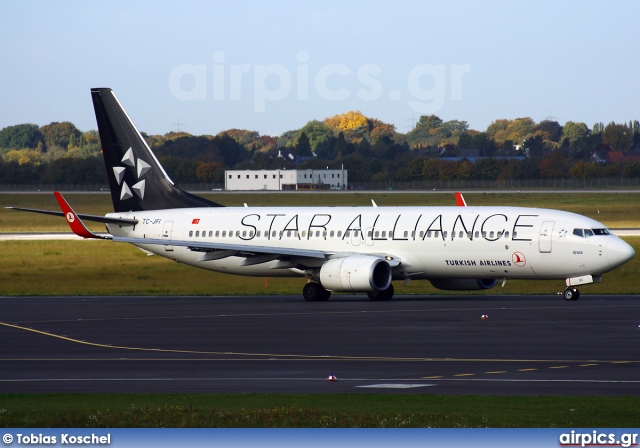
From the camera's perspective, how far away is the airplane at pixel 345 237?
Result: 4722 cm

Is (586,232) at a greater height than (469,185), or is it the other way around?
(469,185)

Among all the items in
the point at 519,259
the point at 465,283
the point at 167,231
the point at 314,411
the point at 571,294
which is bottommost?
the point at 571,294

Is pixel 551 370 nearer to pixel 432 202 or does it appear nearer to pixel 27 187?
pixel 432 202

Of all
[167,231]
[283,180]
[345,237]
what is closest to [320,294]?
[345,237]

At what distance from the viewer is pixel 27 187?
176125mm

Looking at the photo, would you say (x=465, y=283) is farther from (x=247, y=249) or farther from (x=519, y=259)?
(x=247, y=249)

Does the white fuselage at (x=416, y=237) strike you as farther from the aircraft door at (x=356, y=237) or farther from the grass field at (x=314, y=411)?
the grass field at (x=314, y=411)

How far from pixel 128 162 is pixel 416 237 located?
1573cm

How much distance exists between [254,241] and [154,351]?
23.0 meters

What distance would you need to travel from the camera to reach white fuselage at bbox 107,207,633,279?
47.0 metres

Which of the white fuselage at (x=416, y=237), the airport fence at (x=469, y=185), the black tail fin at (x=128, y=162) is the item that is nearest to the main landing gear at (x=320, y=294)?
the white fuselage at (x=416, y=237)

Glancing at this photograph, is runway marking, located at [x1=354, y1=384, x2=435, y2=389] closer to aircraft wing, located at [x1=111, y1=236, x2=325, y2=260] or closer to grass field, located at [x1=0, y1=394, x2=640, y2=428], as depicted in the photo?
grass field, located at [x1=0, y1=394, x2=640, y2=428]

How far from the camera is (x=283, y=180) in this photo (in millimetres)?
191000

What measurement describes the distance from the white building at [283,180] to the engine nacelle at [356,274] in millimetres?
139349
